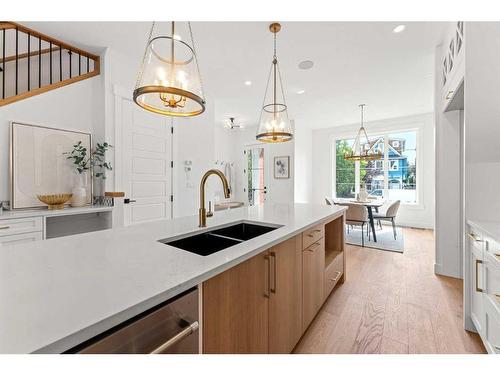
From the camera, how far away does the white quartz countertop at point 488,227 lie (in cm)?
137

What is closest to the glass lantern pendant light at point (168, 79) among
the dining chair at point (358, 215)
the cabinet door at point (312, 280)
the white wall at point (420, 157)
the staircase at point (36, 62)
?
the cabinet door at point (312, 280)

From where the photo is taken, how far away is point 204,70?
3.59 m

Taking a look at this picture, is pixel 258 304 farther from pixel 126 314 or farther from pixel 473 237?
pixel 473 237

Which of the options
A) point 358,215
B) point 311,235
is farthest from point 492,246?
point 358,215

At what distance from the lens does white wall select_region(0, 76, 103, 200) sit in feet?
8.16

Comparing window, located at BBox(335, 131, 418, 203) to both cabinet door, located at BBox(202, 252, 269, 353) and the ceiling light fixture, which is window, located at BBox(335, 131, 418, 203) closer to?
the ceiling light fixture

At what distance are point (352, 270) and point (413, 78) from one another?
10.8ft

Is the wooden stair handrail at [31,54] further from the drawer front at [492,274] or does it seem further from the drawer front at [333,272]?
the drawer front at [492,274]

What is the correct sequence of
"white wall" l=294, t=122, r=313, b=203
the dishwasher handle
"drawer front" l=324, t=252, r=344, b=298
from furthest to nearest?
"white wall" l=294, t=122, r=313, b=203 → "drawer front" l=324, t=252, r=344, b=298 → the dishwasher handle

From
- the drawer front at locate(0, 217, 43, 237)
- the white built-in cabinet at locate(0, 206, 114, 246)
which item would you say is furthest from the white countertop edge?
the drawer front at locate(0, 217, 43, 237)

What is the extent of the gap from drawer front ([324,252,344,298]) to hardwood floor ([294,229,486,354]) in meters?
0.17

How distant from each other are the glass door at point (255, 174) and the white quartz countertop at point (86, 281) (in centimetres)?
584
